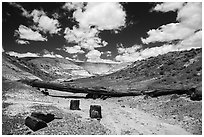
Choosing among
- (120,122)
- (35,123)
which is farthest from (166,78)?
(35,123)

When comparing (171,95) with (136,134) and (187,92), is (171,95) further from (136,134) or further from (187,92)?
(136,134)

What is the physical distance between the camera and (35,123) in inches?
423

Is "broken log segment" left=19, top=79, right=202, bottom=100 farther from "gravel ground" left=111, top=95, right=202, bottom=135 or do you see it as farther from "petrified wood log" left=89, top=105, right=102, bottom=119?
"petrified wood log" left=89, top=105, right=102, bottom=119

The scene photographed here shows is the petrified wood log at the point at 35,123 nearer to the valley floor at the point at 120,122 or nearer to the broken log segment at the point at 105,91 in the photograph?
the valley floor at the point at 120,122

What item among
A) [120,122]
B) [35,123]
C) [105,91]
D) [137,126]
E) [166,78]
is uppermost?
[166,78]

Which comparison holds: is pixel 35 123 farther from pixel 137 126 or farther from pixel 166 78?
pixel 166 78

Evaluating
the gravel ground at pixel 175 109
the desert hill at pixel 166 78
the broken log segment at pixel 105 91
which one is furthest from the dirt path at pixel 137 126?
the desert hill at pixel 166 78

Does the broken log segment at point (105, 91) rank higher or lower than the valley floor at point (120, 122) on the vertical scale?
higher

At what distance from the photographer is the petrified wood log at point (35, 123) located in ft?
35.3

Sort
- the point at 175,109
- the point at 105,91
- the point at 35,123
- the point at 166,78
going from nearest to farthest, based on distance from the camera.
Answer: the point at 35,123, the point at 175,109, the point at 105,91, the point at 166,78

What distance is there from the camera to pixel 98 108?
14.0 m

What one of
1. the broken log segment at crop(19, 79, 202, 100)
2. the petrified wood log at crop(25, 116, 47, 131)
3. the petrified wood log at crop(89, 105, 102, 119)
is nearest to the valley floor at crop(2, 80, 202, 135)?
the petrified wood log at crop(25, 116, 47, 131)

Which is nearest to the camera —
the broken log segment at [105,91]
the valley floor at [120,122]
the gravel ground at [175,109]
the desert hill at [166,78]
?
the valley floor at [120,122]

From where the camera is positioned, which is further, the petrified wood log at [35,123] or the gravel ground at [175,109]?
the gravel ground at [175,109]
